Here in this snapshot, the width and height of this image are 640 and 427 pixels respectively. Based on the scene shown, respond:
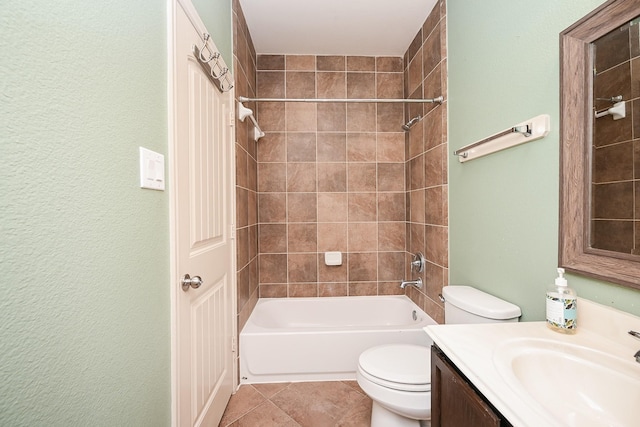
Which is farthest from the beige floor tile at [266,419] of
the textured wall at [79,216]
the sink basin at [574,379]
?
the sink basin at [574,379]

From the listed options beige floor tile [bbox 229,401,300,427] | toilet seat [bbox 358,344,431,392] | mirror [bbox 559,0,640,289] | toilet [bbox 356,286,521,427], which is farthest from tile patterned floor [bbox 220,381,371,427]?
mirror [bbox 559,0,640,289]

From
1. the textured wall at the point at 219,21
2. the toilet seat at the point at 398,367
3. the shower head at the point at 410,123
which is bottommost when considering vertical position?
the toilet seat at the point at 398,367

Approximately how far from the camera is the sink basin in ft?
2.04

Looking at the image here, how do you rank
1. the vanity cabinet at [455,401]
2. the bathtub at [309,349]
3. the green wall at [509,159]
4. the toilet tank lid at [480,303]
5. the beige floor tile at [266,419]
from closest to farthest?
the vanity cabinet at [455,401] < the green wall at [509,159] < the toilet tank lid at [480,303] < the beige floor tile at [266,419] < the bathtub at [309,349]

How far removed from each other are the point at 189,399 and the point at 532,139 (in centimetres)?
172

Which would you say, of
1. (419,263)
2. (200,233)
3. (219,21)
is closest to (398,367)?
(419,263)

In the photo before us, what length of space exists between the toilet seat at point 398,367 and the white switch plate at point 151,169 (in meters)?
1.20

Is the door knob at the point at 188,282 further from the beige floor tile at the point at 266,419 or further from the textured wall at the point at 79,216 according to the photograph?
the beige floor tile at the point at 266,419

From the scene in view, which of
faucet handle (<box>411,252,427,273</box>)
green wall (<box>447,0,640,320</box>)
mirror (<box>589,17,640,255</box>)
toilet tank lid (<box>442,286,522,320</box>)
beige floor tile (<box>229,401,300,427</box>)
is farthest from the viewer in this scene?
faucet handle (<box>411,252,427,273</box>)

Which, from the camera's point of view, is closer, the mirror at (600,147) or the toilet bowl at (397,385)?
the mirror at (600,147)

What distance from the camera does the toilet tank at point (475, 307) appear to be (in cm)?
109

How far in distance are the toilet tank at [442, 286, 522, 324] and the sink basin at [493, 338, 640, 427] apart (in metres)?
0.34

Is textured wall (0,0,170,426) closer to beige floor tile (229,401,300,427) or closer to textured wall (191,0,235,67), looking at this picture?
textured wall (191,0,235,67)

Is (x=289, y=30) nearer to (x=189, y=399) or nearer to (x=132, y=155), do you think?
(x=132, y=155)
